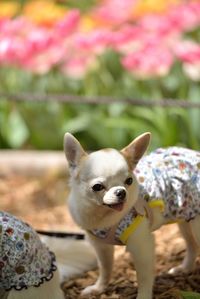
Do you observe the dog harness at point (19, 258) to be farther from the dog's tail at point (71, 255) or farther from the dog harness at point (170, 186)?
the dog's tail at point (71, 255)

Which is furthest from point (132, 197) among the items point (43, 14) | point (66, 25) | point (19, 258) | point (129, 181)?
point (43, 14)

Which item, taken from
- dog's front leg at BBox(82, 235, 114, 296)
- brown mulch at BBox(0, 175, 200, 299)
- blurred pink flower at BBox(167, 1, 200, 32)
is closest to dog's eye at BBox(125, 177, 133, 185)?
dog's front leg at BBox(82, 235, 114, 296)

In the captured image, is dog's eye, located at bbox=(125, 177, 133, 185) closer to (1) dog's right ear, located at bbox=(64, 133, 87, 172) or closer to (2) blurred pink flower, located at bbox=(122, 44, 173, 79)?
(1) dog's right ear, located at bbox=(64, 133, 87, 172)

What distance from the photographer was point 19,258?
261cm

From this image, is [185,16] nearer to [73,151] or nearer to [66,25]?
[66,25]

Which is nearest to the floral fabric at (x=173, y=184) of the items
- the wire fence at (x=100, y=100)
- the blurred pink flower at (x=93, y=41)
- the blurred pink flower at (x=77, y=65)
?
the wire fence at (x=100, y=100)

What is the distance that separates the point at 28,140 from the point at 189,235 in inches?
98.9

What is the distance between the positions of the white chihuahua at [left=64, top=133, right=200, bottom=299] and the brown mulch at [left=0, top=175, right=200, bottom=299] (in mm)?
110

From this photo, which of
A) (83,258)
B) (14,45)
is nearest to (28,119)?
(14,45)

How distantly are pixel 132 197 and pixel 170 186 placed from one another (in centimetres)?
27

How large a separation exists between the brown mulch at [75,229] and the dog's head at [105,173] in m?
0.53

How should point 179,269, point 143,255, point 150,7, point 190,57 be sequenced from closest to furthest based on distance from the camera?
1. point 143,255
2. point 179,269
3. point 190,57
4. point 150,7

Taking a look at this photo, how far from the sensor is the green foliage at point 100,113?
5.03 m

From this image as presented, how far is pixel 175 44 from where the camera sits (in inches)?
213
